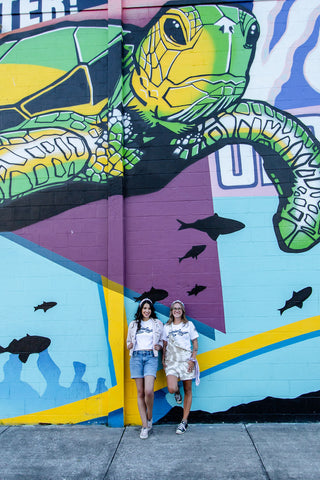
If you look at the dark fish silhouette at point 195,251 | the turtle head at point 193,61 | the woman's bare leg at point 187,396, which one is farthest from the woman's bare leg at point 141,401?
the turtle head at point 193,61

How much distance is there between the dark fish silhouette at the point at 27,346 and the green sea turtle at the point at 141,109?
2091mm

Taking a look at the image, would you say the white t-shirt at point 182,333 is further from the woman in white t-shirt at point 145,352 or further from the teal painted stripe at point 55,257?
the teal painted stripe at point 55,257

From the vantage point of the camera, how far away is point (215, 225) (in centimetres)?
526

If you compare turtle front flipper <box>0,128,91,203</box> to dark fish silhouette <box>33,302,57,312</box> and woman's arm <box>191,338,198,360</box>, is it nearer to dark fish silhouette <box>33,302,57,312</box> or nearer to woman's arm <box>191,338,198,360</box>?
dark fish silhouette <box>33,302,57,312</box>

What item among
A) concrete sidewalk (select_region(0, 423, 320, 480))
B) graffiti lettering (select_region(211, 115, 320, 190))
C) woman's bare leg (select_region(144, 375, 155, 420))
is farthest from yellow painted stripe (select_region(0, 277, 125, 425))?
graffiti lettering (select_region(211, 115, 320, 190))

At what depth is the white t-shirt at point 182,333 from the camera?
191 inches

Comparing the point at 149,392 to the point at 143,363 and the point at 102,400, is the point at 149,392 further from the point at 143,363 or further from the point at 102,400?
the point at 102,400

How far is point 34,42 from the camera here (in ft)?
18.4

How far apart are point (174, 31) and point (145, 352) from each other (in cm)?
471

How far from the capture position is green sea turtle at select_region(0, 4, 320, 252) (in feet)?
17.5

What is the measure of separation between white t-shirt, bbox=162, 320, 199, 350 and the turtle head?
2956 mm

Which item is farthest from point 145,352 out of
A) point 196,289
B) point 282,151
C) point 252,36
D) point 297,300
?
point 252,36

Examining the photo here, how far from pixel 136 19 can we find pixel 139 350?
16.0 feet

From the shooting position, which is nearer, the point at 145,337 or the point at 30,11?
the point at 145,337
